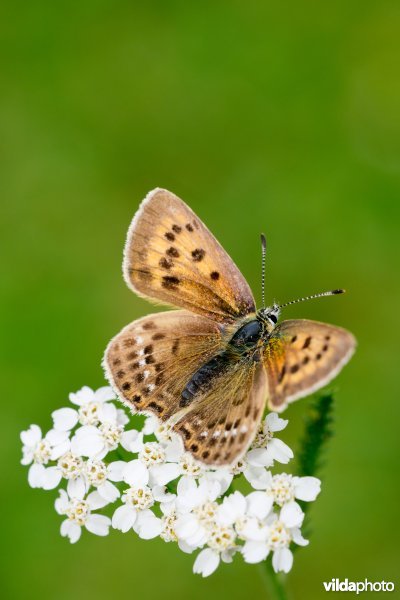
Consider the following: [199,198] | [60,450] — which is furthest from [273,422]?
[199,198]

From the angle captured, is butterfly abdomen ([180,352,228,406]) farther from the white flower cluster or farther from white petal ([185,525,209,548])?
white petal ([185,525,209,548])

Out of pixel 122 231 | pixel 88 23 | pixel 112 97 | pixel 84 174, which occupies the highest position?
pixel 88 23

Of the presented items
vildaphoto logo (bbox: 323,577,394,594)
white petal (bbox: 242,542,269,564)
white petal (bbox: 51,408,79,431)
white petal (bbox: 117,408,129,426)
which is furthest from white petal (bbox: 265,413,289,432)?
vildaphoto logo (bbox: 323,577,394,594)

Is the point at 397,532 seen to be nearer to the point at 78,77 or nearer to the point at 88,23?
the point at 78,77

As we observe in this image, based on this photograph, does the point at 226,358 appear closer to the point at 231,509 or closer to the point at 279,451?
the point at 279,451

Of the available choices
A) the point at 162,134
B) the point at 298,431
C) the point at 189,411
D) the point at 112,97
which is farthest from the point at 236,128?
the point at 189,411
